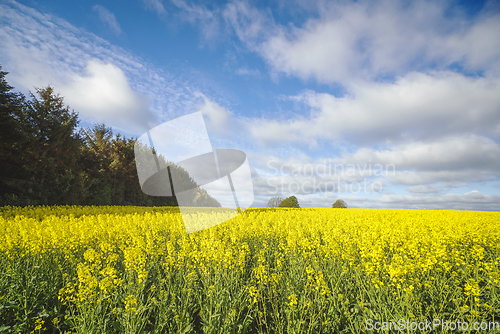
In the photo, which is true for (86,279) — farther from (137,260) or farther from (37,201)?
(37,201)

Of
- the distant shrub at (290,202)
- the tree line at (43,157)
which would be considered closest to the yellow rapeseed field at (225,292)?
the tree line at (43,157)

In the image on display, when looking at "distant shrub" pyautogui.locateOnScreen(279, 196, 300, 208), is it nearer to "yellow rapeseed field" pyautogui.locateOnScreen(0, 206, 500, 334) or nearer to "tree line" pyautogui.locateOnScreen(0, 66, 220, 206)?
"tree line" pyautogui.locateOnScreen(0, 66, 220, 206)

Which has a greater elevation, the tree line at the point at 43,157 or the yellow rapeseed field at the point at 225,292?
the tree line at the point at 43,157

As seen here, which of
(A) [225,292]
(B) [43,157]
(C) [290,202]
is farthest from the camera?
(C) [290,202]

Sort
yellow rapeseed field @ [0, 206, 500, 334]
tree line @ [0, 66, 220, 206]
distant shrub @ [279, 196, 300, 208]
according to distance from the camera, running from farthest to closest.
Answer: distant shrub @ [279, 196, 300, 208], tree line @ [0, 66, 220, 206], yellow rapeseed field @ [0, 206, 500, 334]

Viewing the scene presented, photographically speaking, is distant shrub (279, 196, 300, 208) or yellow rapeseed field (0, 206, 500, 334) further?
distant shrub (279, 196, 300, 208)

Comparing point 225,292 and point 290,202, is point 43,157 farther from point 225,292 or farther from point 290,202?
point 290,202

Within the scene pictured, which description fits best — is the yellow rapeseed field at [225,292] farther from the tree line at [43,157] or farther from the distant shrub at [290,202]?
the distant shrub at [290,202]

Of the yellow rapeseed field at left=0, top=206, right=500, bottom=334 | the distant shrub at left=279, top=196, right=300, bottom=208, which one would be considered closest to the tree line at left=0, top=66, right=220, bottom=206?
the yellow rapeseed field at left=0, top=206, right=500, bottom=334

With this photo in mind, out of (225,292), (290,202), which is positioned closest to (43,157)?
(225,292)

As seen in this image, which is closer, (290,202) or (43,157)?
(43,157)

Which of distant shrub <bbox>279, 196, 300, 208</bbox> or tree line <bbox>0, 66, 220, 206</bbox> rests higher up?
tree line <bbox>0, 66, 220, 206</bbox>

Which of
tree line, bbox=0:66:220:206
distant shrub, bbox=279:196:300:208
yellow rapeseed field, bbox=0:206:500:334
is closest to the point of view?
yellow rapeseed field, bbox=0:206:500:334

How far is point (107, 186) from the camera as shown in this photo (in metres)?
27.1
